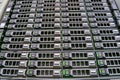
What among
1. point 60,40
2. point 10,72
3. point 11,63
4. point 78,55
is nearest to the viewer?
point 10,72

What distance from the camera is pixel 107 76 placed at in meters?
35.3

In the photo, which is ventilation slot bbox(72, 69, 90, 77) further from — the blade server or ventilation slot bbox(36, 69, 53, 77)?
ventilation slot bbox(36, 69, 53, 77)

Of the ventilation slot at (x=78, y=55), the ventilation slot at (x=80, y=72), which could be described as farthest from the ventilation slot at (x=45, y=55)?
the ventilation slot at (x=80, y=72)

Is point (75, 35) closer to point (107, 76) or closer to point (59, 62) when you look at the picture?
point (59, 62)

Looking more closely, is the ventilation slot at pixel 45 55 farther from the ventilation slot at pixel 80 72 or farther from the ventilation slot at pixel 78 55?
the ventilation slot at pixel 80 72

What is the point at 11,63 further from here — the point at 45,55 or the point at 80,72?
the point at 80,72

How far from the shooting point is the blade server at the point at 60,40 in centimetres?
3634

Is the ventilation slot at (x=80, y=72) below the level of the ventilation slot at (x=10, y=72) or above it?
below

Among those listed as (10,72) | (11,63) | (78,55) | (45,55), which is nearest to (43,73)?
(45,55)

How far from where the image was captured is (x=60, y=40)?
41.7 meters

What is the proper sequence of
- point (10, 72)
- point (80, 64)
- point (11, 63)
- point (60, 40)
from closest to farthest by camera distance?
point (10, 72)
point (80, 64)
point (11, 63)
point (60, 40)

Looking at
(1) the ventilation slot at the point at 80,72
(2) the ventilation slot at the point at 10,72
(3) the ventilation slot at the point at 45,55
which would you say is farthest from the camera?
(3) the ventilation slot at the point at 45,55

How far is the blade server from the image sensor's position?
36344 mm

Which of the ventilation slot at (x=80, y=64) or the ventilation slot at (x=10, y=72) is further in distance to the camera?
the ventilation slot at (x=80, y=64)
